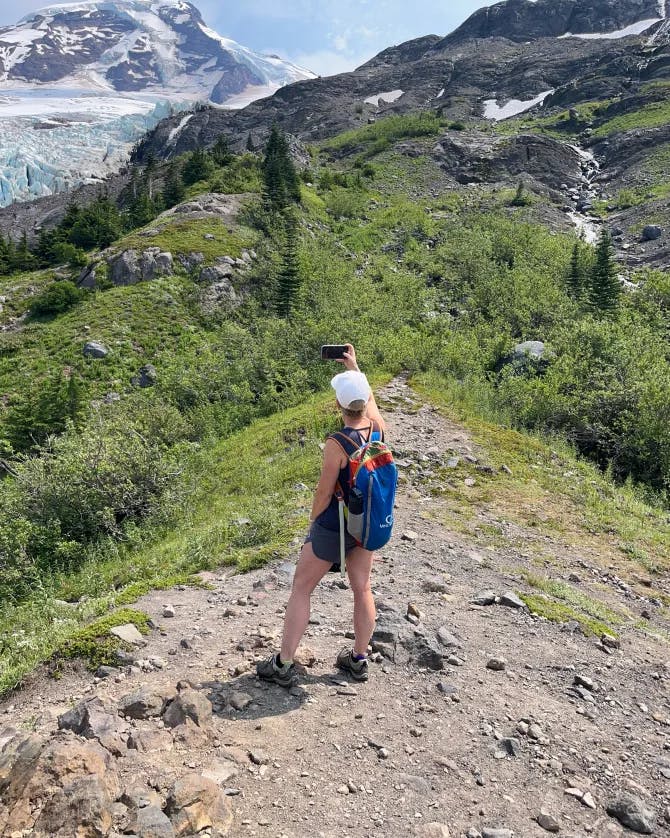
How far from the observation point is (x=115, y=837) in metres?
2.99

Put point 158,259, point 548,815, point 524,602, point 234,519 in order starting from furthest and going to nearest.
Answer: point 158,259, point 234,519, point 524,602, point 548,815

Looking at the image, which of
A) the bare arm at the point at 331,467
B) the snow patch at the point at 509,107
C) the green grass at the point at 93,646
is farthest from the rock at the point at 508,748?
the snow patch at the point at 509,107

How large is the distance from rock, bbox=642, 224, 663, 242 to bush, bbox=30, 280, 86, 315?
166 ft

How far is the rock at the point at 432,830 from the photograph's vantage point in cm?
339

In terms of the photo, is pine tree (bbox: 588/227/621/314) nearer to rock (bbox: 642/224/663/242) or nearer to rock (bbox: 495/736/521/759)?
rock (bbox: 642/224/663/242)

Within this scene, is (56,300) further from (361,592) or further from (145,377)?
(361,592)

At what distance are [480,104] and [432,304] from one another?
128 meters

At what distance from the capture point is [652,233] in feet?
168

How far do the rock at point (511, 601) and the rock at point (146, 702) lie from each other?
15.2 ft

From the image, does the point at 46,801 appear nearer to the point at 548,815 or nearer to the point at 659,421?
the point at 548,815

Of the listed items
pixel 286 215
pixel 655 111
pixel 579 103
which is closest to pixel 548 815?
pixel 286 215

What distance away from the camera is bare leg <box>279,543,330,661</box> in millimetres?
4703

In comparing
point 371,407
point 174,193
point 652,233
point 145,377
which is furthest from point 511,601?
point 652,233

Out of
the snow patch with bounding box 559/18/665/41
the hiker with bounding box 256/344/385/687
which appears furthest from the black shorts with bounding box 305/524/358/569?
the snow patch with bounding box 559/18/665/41
